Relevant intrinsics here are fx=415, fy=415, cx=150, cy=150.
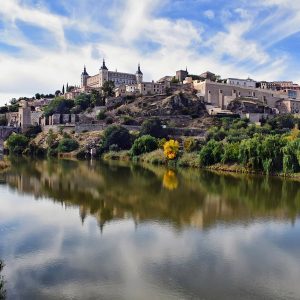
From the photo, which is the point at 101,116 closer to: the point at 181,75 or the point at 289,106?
the point at 181,75

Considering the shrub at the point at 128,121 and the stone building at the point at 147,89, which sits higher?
the stone building at the point at 147,89

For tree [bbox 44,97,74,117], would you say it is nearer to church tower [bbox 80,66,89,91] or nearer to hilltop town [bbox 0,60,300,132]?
hilltop town [bbox 0,60,300,132]

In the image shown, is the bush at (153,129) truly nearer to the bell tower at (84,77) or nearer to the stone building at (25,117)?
the stone building at (25,117)

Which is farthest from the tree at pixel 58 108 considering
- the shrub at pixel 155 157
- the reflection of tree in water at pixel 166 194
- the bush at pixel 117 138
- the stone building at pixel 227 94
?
the reflection of tree in water at pixel 166 194

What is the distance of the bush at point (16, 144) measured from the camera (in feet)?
174

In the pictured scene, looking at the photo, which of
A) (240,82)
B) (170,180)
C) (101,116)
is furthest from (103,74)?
(170,180)

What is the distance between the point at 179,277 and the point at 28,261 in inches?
160

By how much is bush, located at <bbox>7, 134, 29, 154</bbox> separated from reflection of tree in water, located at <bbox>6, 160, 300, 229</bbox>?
73.1 ft

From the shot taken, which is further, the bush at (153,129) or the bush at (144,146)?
the bush at (153,129)

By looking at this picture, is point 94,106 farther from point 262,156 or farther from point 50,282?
point 50,282

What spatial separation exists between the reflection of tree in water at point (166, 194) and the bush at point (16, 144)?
2227 cm

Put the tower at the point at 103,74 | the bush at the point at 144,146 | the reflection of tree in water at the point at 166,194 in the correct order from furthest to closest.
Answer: the tower at the point at 103,74 < the bush at the point at 144,146 < the reflection of tree in water at the point at 166,194

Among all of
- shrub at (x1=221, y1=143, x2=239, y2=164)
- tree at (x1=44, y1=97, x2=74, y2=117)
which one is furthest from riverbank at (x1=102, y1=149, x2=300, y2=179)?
tree at (x1=44, y1=97, x2=74, y2=117)

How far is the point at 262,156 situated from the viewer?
102ft
